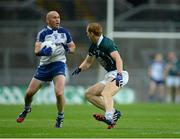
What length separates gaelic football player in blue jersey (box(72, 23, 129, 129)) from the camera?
16.5 meters

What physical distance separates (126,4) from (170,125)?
55.7ft

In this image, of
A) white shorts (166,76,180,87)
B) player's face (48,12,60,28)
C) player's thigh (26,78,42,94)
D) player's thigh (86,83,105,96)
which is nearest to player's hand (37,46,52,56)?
player's face (48,12,60,28)

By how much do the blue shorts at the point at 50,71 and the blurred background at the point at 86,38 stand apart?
16083 mm

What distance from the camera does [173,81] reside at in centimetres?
3500

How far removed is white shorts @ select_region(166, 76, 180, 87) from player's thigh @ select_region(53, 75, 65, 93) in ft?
59.7

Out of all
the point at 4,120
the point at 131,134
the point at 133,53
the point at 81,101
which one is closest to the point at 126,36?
the point at 133,53

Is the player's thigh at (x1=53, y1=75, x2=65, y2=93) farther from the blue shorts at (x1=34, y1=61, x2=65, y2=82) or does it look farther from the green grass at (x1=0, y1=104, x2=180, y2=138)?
the green grass at (x1=0, y1=104, x2=180, y2=138)

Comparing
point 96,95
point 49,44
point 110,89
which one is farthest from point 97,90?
point 49,44

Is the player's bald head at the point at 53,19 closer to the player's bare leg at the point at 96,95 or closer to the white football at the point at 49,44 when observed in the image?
the white football at the point at 49,44

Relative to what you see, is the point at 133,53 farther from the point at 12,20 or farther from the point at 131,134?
the point at 131,134

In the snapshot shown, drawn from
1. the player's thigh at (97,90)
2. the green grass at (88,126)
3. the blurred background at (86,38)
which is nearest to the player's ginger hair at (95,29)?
the player's thigh at (97,90)

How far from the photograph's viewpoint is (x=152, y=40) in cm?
3419

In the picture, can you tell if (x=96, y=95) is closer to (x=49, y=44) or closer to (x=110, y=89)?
(x=110, y=89)

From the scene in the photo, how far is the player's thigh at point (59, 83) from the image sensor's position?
1677 centimetres
